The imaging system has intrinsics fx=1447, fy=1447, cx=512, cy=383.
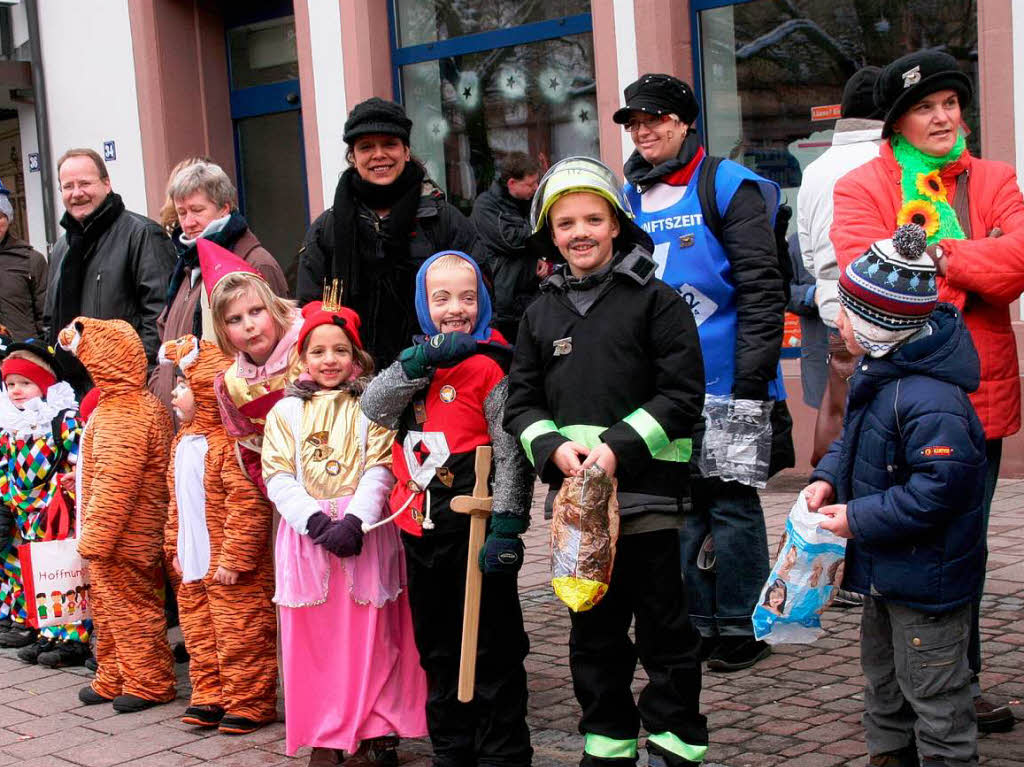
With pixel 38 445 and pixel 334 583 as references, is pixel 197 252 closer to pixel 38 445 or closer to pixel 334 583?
pixel 38 445

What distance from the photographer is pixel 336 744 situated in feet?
15.6

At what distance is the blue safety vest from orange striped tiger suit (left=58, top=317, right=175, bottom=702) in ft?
7.11

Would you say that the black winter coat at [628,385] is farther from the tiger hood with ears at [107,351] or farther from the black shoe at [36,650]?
the black shoe at [36,650]

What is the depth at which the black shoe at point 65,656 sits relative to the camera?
659cm

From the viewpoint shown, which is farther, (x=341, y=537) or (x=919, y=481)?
(x=341, y=537)

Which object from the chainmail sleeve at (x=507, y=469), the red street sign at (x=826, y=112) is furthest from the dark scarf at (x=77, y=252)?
the red street sign at (x=826, y=112)

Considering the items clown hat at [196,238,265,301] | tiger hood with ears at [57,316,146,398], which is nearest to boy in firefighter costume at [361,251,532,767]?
clown hat at [196,238,265,301]

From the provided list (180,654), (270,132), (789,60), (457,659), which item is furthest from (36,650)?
(270,132)

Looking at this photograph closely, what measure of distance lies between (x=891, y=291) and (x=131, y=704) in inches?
138

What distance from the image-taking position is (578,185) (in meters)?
4.15

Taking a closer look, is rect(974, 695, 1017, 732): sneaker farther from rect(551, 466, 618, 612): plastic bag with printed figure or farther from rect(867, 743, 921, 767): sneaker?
Result: rect(551, 466, 618, 612): plastic bag with printed figure

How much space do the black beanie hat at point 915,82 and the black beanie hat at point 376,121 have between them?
5.94 feet

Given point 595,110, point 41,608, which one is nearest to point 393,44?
point 595,110

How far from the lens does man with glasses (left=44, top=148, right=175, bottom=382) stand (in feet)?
21.7
